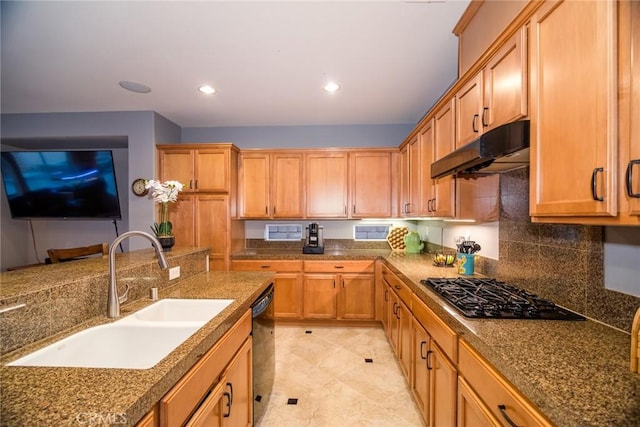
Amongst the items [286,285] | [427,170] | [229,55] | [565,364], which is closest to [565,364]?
[565,364]

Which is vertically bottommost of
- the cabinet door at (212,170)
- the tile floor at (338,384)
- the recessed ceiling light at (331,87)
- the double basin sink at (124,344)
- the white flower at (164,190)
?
the tile floor at (338,384)

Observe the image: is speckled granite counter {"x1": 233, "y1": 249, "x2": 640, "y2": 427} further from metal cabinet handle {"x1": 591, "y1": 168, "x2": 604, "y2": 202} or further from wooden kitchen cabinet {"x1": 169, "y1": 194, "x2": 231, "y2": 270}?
wooden kitchen cabinet {"x1": 169, "y1": 194, "x2": 231, "y2": 270}

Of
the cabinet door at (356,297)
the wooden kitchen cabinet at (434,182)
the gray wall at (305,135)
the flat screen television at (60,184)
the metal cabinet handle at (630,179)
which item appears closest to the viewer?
the metal cabinet handle at (630,179)

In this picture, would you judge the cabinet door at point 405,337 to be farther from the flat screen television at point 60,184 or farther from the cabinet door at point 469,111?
the flat screen television at point 60,184

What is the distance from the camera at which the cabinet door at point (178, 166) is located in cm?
342

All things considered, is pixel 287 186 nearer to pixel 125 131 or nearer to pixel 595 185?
pixel 125 131

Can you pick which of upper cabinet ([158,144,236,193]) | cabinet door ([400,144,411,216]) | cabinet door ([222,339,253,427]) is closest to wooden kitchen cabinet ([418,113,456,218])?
cabinet door ([400,144,411,216])

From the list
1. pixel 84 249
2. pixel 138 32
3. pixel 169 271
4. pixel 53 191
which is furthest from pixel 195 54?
pixel 53 191

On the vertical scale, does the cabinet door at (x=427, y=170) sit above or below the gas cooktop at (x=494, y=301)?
above

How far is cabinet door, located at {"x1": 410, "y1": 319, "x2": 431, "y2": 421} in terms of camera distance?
164 cm

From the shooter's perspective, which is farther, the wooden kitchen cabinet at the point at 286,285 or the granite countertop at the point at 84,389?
the wooden kitchen cabinet at the point at 286,285

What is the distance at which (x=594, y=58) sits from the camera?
0.86 metres

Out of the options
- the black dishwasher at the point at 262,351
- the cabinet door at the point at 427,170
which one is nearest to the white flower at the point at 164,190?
the black dishwasher at the point at 262,351

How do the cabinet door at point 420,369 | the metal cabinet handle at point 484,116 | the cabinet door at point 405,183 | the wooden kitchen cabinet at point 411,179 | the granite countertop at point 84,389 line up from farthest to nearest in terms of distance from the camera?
the cabinet door at point 405,183, the wooden kitchen cabinet at point 411,179, the cabinet door at point 420,369, the metal cabinet handle at point 484,116, the granite countertop at point 84,389
